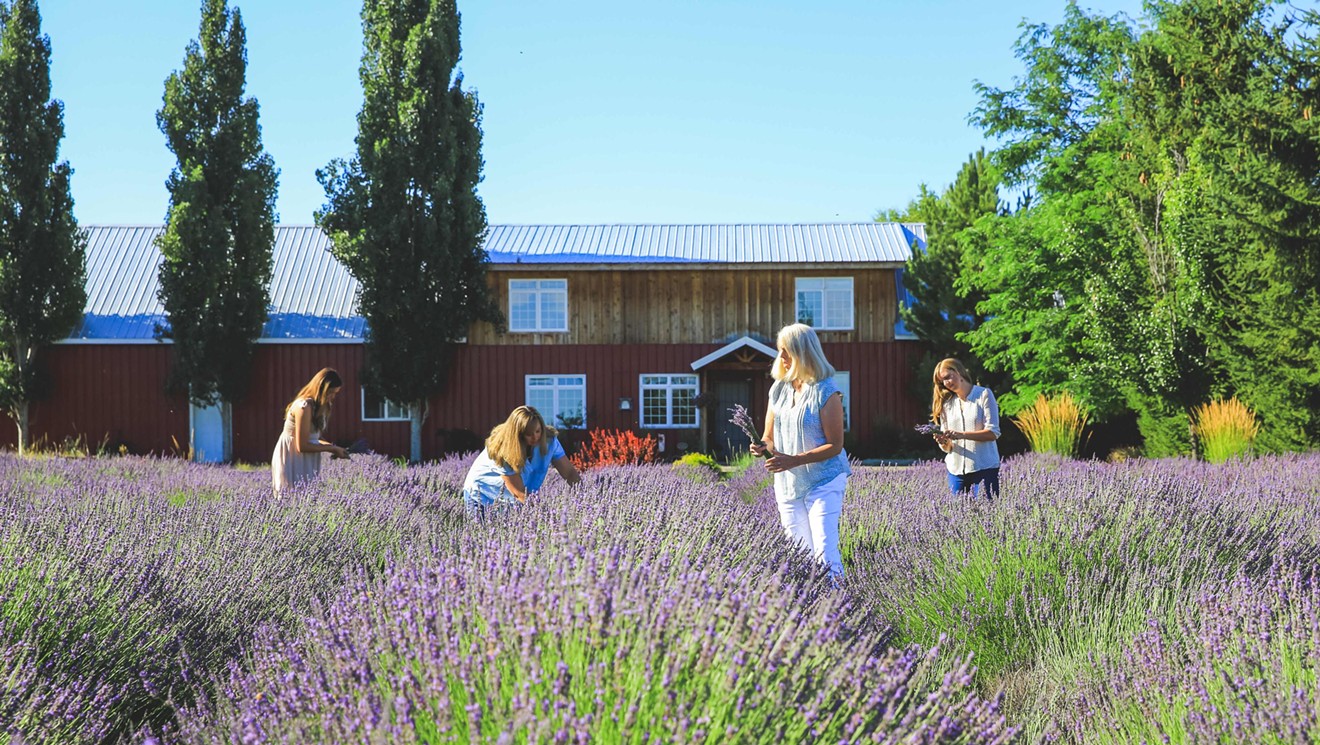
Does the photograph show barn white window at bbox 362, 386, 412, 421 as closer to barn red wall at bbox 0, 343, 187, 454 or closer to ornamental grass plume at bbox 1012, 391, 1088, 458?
barn red wall at bbox 0, 343, 187, 454

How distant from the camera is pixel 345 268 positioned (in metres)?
26.1

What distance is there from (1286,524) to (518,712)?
5.39 meters

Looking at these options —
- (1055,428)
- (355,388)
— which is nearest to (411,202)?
(355,388)

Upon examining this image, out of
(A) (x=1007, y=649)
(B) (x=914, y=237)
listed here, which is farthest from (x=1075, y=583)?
(B) (x=914, y=237)

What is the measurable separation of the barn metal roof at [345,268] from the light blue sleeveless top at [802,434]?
740 inches

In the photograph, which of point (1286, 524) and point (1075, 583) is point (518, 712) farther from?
point (1286, 524)

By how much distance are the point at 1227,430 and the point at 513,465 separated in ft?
35.7

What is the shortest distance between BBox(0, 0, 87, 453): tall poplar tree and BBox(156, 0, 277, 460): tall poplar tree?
2.02 metres

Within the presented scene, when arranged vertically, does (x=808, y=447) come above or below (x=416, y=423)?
above

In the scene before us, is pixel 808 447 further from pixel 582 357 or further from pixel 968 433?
pixel 582 357

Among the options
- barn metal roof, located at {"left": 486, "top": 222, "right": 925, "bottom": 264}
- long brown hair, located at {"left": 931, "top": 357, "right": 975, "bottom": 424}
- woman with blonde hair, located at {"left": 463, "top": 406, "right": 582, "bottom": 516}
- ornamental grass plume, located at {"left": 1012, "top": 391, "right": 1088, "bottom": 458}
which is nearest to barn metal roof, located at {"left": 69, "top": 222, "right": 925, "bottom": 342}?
barn metal roof, located at {"left": 486, "top": 222, "right": 925, "bottom": 264}

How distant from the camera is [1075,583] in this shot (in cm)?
437

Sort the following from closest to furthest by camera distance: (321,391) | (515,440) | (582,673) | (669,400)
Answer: (582,673)
(515,440)
(321,391)
(669,400)

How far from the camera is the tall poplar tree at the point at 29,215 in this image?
877 inches
